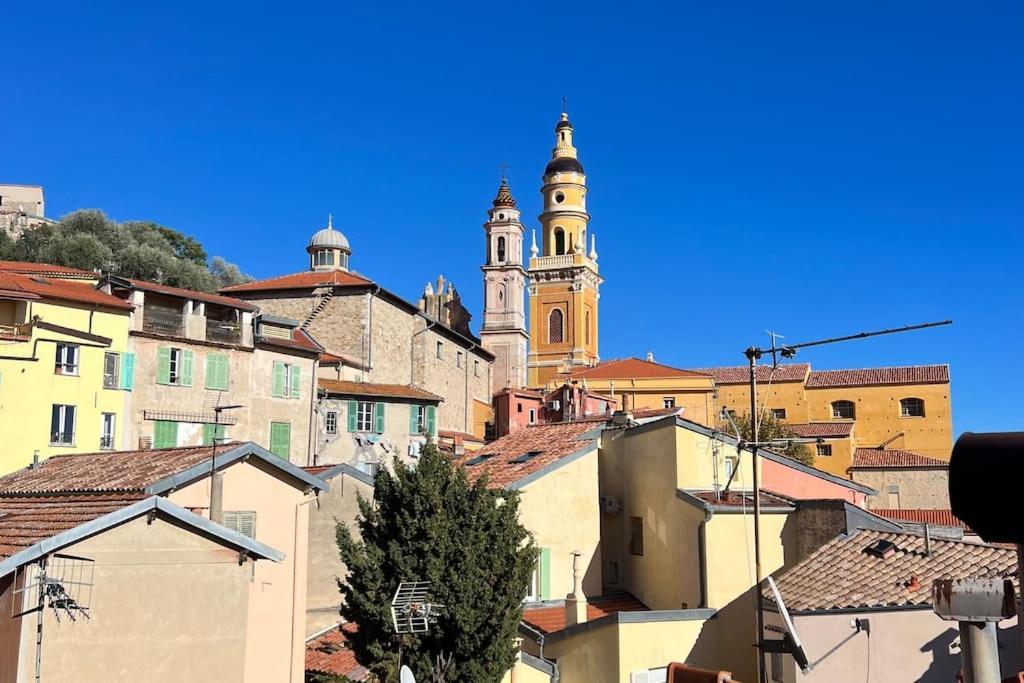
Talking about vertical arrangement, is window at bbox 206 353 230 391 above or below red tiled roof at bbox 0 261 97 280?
below

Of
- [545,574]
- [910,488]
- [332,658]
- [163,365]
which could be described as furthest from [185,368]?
[910,488]

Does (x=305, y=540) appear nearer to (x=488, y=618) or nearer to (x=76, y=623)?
(x=488, y=618)

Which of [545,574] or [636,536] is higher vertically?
[636,536]

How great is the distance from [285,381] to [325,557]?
1683 centimetres

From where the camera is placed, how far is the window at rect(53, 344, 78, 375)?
30594 millimetres

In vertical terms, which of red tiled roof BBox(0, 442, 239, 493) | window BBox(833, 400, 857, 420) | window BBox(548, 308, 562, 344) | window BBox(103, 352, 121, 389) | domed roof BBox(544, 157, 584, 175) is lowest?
red tiled roof BBox(0, 442, 239, 493)

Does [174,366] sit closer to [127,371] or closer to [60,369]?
[127,371]

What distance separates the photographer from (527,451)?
92.1ft

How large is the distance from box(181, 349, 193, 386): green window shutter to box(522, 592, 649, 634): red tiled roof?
692 inches

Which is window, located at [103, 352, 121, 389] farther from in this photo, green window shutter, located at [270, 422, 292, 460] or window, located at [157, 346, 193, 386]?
green window shutter, located at [270, 422, 292, 460]

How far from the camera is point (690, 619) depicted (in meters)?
19.8

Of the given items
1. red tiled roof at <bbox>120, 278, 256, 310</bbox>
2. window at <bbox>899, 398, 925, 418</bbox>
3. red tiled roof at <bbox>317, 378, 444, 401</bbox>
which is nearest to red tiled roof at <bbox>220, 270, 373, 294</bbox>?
red tiled roof at <bbox>317, 378, 444, 401</bbox>

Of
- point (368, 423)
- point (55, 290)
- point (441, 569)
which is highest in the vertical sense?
point (55, 290)

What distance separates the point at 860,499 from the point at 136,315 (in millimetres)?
24590
